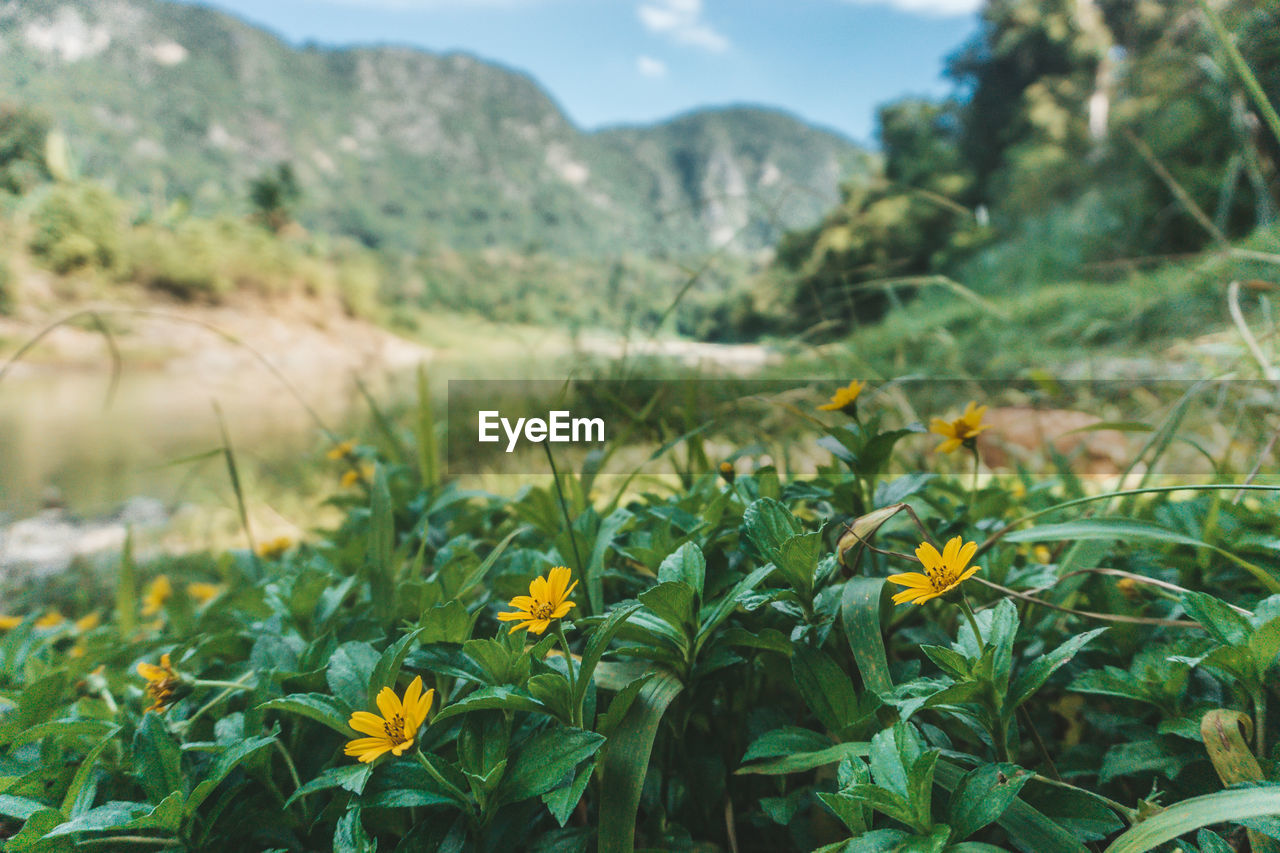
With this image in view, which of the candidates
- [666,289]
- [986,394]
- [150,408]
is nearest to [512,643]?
[666,289]

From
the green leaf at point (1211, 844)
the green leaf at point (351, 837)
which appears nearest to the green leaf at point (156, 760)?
the green leaf at point (351, 837)

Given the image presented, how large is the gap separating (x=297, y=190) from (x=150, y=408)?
1054 cm

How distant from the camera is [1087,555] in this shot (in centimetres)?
47

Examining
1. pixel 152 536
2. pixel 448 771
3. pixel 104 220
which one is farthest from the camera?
pixel 104 220

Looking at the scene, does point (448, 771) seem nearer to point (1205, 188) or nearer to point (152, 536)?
point (152, 536)

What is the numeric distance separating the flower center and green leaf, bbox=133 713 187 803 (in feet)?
0.50

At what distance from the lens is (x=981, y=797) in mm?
296

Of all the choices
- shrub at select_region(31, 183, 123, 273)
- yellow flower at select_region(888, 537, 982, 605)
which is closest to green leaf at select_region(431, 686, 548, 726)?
yellow flower at select_region(888, 537, 982, 605)

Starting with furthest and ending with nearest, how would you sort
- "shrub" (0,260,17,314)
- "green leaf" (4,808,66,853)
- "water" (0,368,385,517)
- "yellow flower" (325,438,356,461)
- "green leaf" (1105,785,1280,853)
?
"shrub" (0,260,17,314)
"water" (0,368,385,517)
"yellow flower" (325,438,356,461)
"green leaf" (4,808,66,853)
"green leaf" (1105,785,1280,853)

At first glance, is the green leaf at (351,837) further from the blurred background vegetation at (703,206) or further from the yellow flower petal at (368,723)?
the blurred background vegetation at (703,206)

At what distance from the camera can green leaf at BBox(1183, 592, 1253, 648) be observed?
34 cm

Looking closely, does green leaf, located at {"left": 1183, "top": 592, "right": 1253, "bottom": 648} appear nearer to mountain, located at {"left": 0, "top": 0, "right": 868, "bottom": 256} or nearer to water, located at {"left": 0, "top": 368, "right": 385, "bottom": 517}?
water, located at {"left": 0, "top": 368, "right": 385, "bottom": 517}

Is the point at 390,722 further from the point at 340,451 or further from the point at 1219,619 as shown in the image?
the point at 340,451

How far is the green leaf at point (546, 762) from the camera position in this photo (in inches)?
12.6
